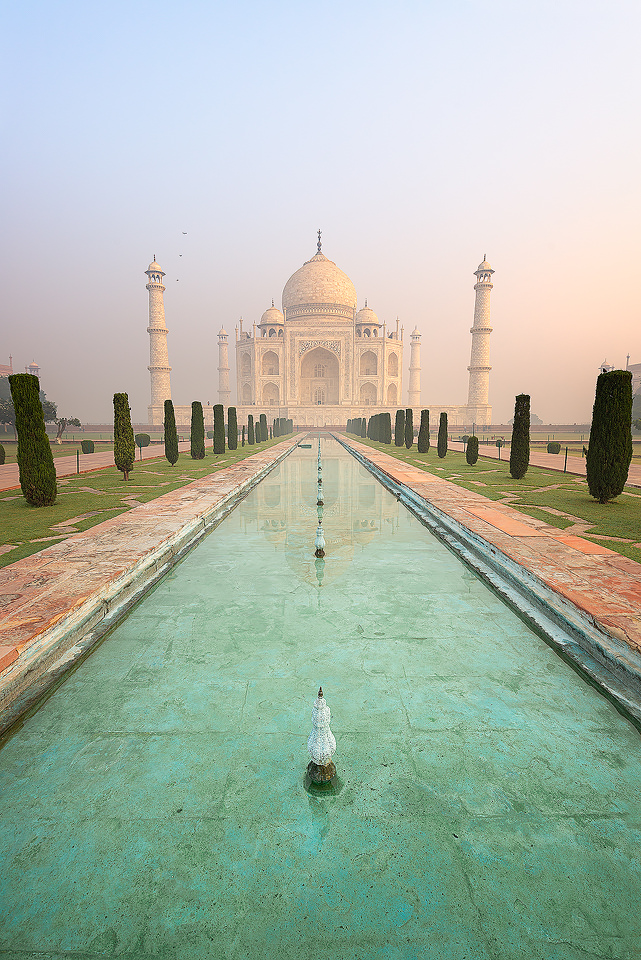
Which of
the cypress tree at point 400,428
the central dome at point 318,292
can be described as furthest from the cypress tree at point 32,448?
the central dome at point 318,292

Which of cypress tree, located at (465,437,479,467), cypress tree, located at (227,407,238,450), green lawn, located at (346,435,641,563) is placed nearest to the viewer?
green lawn, located at (346,435,641,563)

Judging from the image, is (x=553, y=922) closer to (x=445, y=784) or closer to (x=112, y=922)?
(x=445, y=784)

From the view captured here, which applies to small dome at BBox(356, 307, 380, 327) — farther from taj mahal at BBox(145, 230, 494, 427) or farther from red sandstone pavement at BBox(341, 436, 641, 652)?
red sandstone pavement at BBox(341, 436, 641, 652)

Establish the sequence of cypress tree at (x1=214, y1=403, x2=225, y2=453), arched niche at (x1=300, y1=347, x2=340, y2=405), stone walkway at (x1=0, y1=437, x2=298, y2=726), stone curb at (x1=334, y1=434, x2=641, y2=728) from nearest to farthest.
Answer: stone curb at (x1=334, y1=434, x2=641, y2=728) → stone walkway at (x1=0, y1=437, x2=298, y2=726) → cypress tree at (x1=214, y1=403, x2=225, y2=453) → arched niche at (x1=300, y1=347, x2=340, y2=405)

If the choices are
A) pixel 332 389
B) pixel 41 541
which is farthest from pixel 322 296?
pixel 41 541

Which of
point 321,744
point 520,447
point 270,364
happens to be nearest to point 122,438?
point 520,447

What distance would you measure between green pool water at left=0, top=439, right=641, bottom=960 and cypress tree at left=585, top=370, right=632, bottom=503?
5.42 m


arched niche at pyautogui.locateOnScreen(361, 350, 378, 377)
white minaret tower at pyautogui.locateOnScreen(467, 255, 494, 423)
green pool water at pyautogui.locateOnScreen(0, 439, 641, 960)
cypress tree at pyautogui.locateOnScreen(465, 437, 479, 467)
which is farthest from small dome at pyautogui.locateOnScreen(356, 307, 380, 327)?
green pool water at pyautogui.locateOnScreen(0, 439, 641, 960)

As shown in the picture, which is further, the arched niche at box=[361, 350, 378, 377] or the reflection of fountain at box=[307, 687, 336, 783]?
the arched niche at box=[361, 350, 378, 377]

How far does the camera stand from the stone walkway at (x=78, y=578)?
2871mm

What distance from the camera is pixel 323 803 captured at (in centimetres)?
186

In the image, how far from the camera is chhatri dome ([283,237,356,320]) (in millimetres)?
53188

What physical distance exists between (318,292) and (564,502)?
163 ft

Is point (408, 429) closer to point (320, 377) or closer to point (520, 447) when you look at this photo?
point (520, 447)
